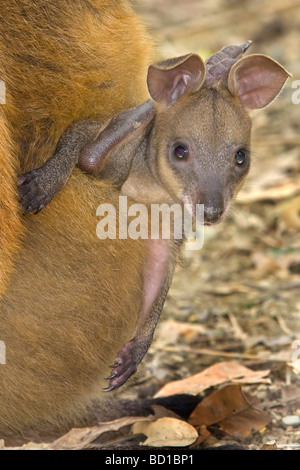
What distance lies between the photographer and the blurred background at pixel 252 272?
379 centimetres

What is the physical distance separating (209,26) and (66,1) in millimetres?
4749

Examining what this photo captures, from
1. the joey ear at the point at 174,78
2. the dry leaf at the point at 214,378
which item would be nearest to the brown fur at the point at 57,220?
the joey ear at the point at 174,78

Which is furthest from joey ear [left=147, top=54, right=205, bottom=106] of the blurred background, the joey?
the blurred background

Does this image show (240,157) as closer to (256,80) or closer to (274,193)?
(256,80)

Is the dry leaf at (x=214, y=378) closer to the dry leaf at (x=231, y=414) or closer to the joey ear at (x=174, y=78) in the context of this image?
the dry leaf at (x=231, y=414)

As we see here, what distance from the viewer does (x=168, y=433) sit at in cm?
303

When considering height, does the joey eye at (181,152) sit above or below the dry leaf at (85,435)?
above

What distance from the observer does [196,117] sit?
268cm

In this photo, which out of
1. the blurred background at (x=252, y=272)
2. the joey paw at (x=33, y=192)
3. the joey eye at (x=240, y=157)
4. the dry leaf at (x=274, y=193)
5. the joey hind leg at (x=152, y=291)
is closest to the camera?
the joey paw at (x=33, y=192)

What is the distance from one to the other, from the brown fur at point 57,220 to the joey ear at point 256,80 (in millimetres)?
349

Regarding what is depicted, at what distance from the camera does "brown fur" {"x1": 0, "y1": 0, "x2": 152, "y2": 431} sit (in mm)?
2531

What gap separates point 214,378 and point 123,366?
80cm

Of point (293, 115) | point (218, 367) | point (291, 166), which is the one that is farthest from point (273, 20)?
point (218, 367)

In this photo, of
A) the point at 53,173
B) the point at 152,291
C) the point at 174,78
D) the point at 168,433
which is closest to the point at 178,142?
the point at 174,78
